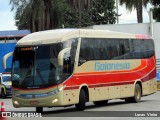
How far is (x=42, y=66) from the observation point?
2048 centimetres

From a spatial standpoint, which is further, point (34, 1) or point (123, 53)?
point (34, 1)

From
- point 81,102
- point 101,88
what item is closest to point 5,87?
point 101,88

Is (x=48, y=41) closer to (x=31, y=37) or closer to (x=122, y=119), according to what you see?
(x=31, y=37)

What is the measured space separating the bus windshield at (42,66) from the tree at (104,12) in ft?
Result: 209

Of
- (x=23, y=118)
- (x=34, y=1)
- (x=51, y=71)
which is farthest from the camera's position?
(x=34, y=1)

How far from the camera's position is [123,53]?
25.3m

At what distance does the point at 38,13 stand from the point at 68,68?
2433 cm

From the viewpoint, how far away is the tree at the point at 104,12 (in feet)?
278

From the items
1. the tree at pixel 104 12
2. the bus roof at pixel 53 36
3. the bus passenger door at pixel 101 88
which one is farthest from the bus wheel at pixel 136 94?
the tree at pixel 104 12

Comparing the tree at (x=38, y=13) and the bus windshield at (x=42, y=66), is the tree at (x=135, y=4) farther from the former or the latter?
the bus windshield at (x=42, y=66)

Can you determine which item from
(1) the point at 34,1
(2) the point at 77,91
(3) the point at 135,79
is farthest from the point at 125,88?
(1) the point at 34,1

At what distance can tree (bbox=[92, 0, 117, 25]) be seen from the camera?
8473 centimetres

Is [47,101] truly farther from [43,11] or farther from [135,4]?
[135,4]

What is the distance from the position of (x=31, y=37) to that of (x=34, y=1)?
23.6 m
